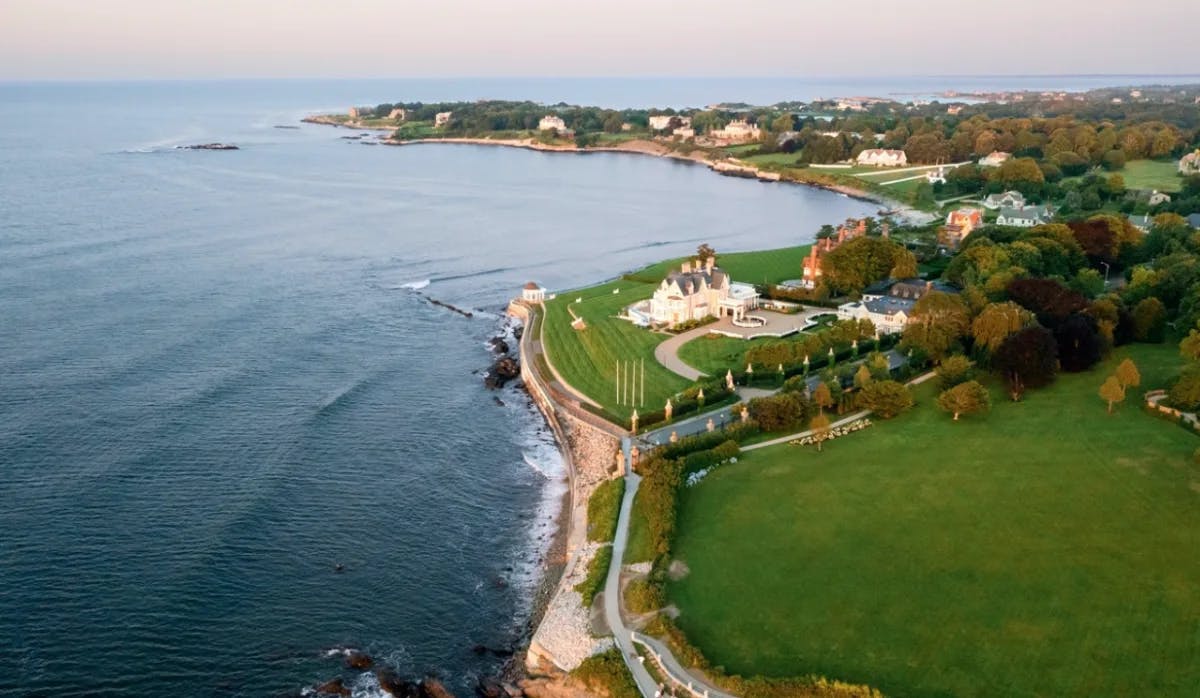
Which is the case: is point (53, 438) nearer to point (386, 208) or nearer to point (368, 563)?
point (368, 563)

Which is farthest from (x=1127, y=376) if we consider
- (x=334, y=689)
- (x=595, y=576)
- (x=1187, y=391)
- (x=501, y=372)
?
(x=334, y=689)

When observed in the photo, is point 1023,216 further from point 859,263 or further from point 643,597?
point 643,597

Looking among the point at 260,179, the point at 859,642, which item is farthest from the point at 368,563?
the point at 260,179

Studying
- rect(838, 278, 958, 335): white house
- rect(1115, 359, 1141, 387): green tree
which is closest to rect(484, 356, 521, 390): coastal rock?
rect(838, 278, 958, 335): white house

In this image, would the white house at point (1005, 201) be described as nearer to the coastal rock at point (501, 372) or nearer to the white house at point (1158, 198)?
the white house at point (1158, 198)

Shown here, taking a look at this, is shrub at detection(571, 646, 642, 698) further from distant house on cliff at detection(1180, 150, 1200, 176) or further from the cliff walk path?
distant house on cliff at detection(1180, 150, 1200, 176)

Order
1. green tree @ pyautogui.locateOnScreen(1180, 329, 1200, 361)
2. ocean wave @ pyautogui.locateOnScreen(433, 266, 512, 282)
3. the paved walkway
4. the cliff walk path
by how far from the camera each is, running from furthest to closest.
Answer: ocean wave @ pyautogui.locateOnScreen(433, 266, 512, 282)
the paved walkway
green tree @ pyautogui.locateOnScreen(1180, 329, 1200, 361)
the cliff walk path
